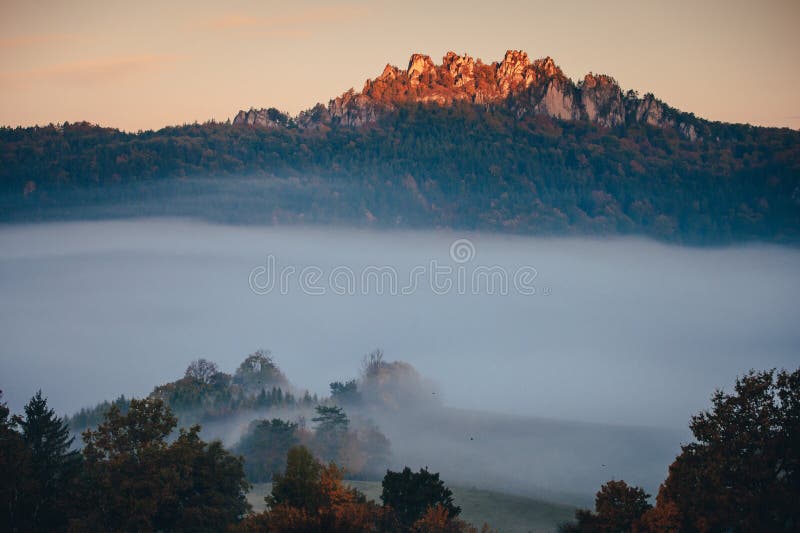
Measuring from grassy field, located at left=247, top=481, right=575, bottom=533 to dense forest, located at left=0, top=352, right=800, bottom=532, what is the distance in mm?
28598

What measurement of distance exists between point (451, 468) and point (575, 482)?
18501 mm

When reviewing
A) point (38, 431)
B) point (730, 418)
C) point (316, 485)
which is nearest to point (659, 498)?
point (730, 418)

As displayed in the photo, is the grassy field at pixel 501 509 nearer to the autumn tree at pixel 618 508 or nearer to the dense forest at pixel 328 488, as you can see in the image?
the dense forest at pixel 328 488

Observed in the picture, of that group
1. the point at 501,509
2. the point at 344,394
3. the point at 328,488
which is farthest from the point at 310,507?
the point at 344,394

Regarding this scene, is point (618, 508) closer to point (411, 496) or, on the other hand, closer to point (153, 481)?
point (411, 496)

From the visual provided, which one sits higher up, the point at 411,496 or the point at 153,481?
the point at 411,496

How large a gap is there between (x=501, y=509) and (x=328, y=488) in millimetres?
47260

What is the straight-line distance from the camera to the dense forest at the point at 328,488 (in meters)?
58.5

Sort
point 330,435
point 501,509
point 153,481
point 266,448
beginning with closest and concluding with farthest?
point 153,481, point 501,509, point 266,448, point 330,435

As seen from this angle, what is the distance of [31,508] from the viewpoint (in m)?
63.9

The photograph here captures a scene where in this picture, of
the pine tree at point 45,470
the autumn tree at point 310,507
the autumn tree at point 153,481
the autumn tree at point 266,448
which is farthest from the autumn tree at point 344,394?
the autumn tree at point 310,507

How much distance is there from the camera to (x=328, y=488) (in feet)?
213

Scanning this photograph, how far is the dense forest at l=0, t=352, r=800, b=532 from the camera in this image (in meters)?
58.5

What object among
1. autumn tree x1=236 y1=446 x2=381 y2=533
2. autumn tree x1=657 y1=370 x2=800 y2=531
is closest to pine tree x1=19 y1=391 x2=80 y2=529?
autumn tree x1=236 y1=446 x2=381 y2=533
